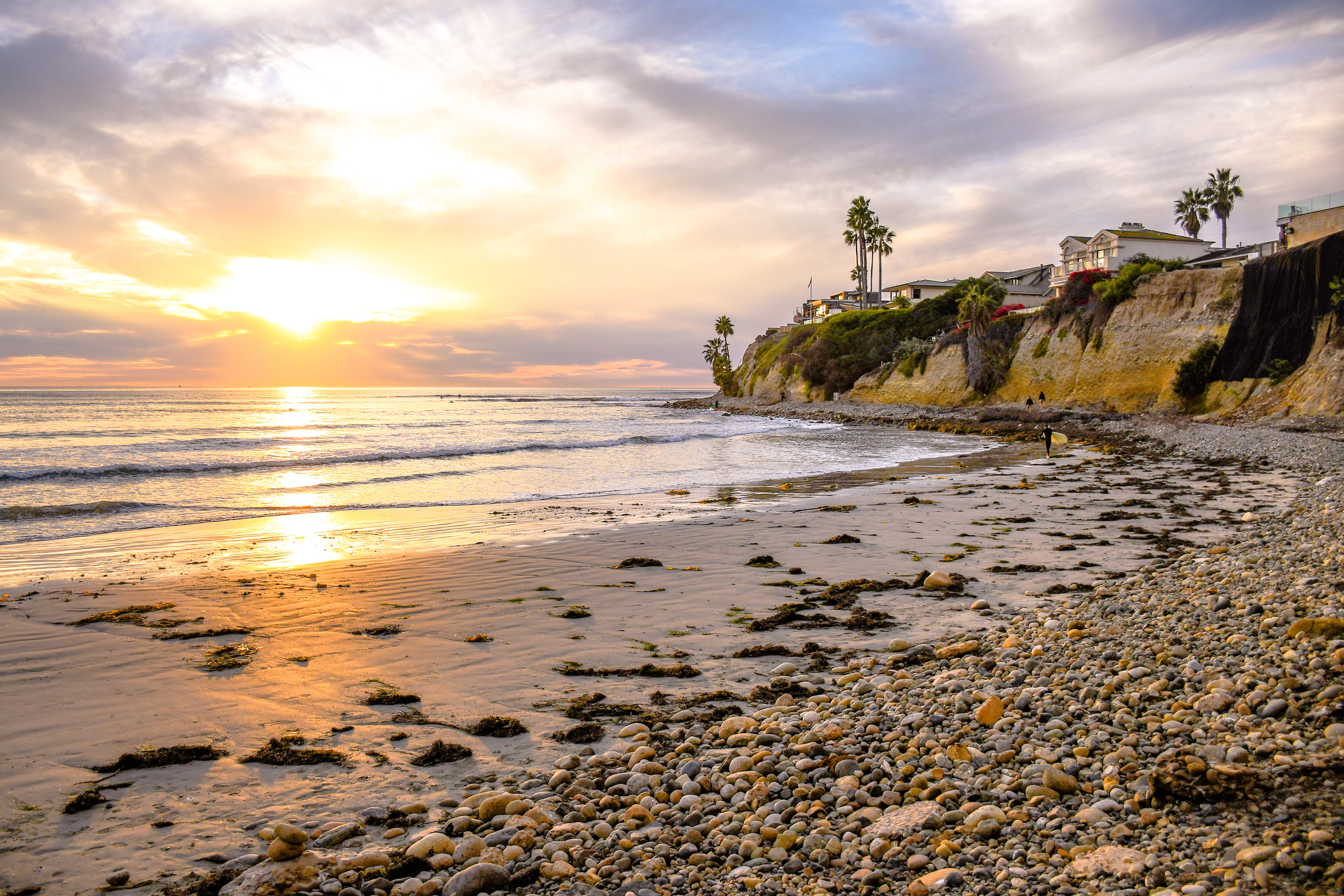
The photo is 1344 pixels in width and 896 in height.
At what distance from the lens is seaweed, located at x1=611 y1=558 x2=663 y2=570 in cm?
1039

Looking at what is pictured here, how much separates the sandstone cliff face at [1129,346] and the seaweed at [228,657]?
44988 millimetres

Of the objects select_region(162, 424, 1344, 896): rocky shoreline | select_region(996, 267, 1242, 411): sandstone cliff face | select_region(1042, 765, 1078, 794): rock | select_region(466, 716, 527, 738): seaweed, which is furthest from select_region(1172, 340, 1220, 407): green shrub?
select_region(466, 716, 527, 738): seaweed

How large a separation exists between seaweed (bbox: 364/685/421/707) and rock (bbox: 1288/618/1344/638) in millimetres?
6585

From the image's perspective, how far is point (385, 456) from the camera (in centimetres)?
3222

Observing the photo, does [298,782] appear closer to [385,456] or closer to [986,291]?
[385,456]

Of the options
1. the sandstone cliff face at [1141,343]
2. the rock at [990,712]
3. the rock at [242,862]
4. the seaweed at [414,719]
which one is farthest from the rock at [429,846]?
the sandstone cliff face at [1141,343]

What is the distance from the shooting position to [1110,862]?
2.78m

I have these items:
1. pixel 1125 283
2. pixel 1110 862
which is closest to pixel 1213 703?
pixel 1110 862

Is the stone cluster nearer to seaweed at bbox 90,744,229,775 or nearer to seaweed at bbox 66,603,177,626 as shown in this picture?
seaweed at bbox 90,744,229,775

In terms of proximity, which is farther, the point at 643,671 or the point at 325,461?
the point at 325,461

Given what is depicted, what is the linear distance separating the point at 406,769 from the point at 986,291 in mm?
66813

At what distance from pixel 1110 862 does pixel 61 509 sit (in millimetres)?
22535

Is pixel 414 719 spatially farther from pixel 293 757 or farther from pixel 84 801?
pixel 84 801

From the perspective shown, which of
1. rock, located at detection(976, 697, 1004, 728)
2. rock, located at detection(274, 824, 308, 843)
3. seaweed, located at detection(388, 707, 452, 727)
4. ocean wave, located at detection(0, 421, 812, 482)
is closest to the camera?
rock, located at detection(274, 824, 308, 843)
